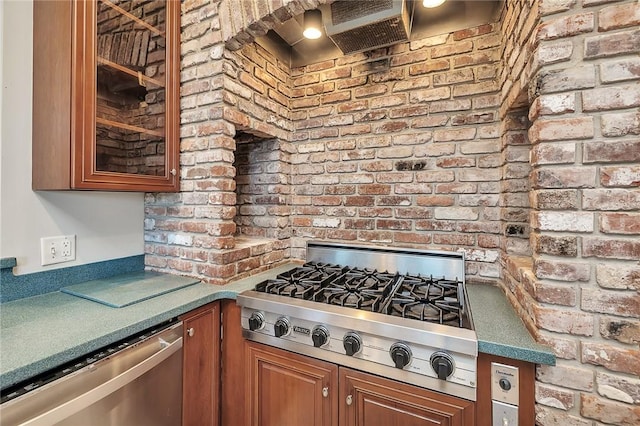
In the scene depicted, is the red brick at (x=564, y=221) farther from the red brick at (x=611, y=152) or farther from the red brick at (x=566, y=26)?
the red brick at (x=566, y=26)

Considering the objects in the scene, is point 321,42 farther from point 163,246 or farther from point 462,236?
point 163,246

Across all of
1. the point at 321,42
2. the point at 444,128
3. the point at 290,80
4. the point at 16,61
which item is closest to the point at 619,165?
the point at 444,128

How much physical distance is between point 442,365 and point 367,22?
5.18 feet

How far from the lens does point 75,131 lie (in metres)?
1.20

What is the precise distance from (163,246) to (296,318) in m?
1.02

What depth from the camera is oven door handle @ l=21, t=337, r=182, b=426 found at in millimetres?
807

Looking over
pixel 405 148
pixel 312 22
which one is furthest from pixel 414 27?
pixel 405 148

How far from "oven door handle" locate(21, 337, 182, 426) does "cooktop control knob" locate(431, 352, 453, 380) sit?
102cm

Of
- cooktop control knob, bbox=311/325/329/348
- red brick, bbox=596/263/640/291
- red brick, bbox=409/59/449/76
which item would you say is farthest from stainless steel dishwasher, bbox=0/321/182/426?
red brick, bbox=409/59/449/76

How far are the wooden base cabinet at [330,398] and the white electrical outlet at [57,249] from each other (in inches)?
40.0

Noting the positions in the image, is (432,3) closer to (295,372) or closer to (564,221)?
(564,221)

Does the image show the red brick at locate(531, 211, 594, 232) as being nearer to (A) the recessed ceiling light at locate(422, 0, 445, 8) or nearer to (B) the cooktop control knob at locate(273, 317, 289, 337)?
(B) the cooktop control knob at locate(273, 317, 289, 337)

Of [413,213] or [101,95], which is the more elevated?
[101,95]

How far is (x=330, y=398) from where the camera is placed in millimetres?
1158
